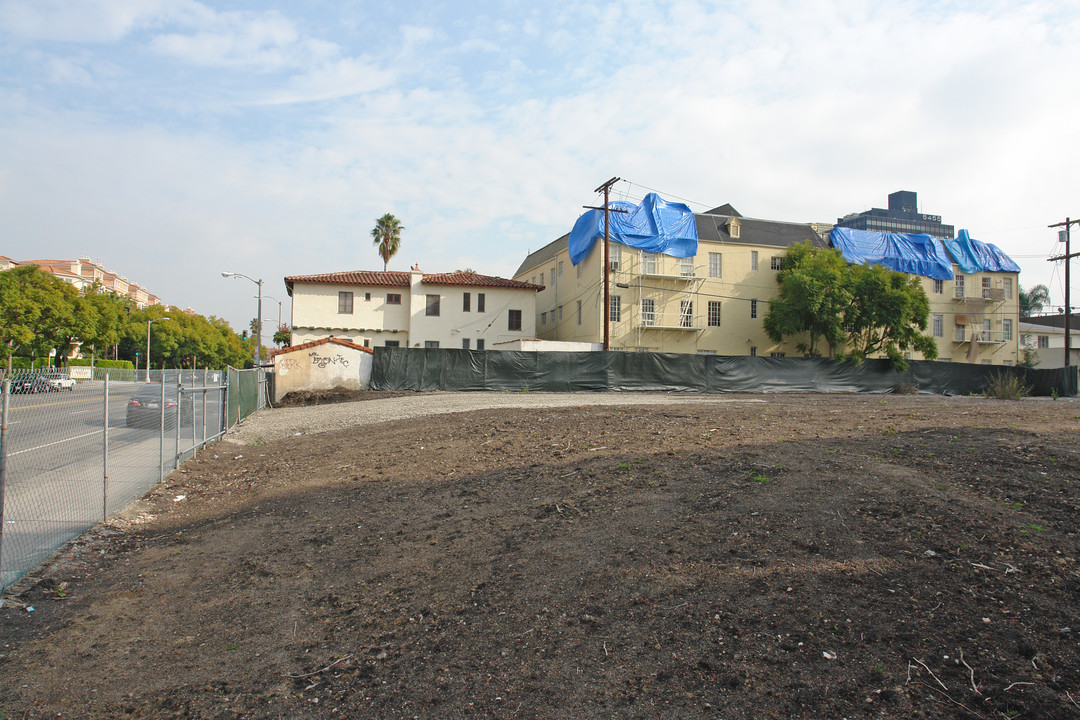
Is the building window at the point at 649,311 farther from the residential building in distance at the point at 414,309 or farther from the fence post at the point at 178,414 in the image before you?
the fence post at the point at 178,414

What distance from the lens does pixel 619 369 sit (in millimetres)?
28859

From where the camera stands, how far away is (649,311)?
41531 millimetres

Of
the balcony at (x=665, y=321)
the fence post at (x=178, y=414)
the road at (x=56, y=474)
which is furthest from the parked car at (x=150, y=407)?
the balcony at (x=665, y=321)

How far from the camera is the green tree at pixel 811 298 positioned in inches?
1534

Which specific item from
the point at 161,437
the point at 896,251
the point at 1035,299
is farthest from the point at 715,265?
the point at 1035,299

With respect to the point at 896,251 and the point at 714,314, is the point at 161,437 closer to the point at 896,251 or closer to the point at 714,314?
the point at 714,314

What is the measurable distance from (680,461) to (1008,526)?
369 cm

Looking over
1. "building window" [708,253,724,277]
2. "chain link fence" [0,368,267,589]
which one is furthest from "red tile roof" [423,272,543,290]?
"chain link fence" [0,368,267,589]

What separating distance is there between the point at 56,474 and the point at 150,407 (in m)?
4.04

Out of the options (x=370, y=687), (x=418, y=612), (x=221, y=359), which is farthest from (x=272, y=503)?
(x=221, y=359)

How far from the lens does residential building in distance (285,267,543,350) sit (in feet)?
135

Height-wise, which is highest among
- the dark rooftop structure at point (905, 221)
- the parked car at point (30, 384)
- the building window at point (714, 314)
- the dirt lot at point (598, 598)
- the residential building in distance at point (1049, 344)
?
the dark rooftop structure at point (905, 221)

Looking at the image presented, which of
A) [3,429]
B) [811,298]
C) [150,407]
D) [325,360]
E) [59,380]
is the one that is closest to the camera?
[3,429]

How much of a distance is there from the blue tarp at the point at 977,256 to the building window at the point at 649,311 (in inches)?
1009
